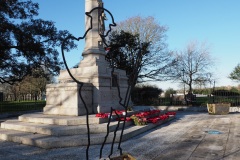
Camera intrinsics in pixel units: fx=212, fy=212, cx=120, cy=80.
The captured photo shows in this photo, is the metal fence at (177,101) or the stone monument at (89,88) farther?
the metal fence at (177,101)

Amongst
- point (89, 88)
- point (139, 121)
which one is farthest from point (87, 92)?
point (139, 121)

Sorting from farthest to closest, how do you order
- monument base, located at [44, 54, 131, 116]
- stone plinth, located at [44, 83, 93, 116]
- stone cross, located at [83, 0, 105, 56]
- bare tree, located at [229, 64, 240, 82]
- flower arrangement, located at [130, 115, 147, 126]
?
1. bare tree, located at [229, 64, 240, 82]
2. stone cross, located at [83, 0, 105, 56]
3. monument base, located at [44, 54, 131, 116]
4. stone plinth, located at [44, 83, 93, 116]
5. flower arrangement, located at [130, 115, 147, 126]

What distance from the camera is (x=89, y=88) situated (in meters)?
9.97

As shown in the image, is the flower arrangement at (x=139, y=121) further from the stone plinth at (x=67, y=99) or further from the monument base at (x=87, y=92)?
the stone plinth at (x=67, y=99)

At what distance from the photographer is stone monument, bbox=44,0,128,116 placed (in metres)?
9.46

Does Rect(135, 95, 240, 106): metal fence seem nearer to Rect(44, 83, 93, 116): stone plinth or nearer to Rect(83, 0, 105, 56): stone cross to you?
Rect(83, 0, 105, 56): stone cross

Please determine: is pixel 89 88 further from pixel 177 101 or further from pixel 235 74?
pixel 235 74

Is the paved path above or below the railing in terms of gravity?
below

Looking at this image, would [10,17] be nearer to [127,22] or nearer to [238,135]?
[127,22]

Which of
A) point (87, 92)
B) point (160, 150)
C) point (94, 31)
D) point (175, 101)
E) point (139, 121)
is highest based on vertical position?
point (94, 31)

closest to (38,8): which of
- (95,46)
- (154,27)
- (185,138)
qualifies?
(95,46)

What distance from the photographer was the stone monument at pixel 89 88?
9461 mm

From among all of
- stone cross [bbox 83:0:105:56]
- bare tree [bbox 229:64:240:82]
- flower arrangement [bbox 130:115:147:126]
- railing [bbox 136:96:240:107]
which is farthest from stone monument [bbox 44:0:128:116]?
bare tree [bbox 229:64:240:82]

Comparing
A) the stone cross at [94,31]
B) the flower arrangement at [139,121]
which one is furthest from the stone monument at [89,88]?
the flower arrangement at [139,121]
